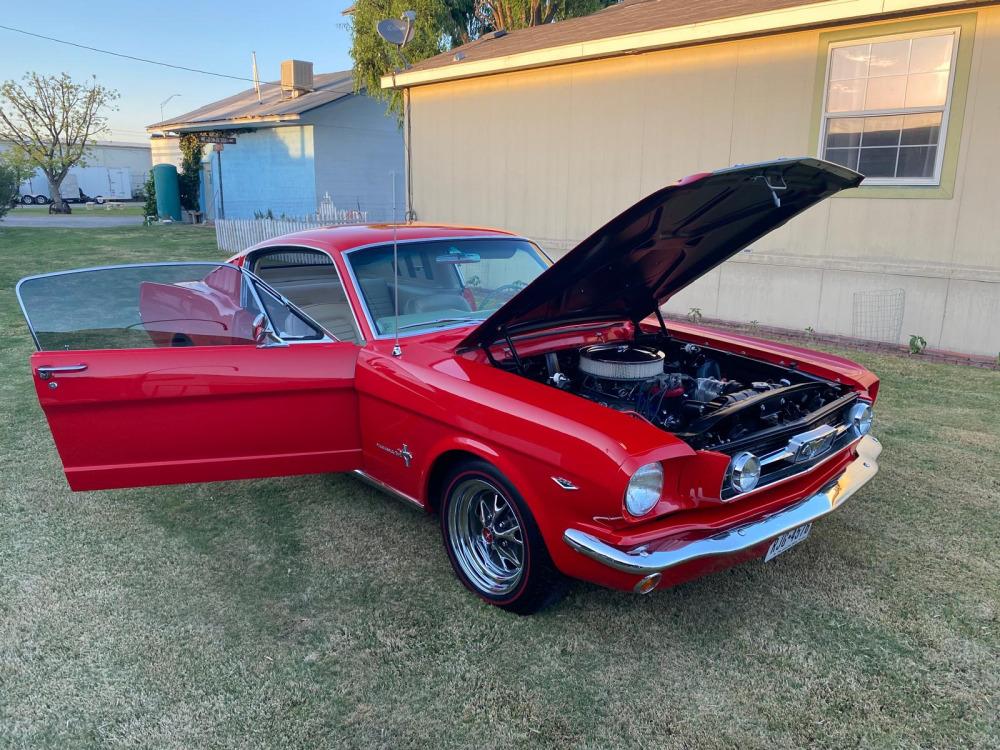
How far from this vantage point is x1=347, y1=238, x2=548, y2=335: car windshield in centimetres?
381

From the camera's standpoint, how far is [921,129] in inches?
295

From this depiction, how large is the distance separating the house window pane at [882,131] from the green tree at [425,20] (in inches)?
476

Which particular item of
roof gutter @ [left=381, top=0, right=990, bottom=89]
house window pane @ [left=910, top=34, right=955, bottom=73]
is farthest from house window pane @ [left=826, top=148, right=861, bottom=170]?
roof gutter @ [left=381, top=0, right=990, bottom=89]

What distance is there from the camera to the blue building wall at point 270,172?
840 inches

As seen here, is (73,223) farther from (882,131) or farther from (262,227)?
(882,131)

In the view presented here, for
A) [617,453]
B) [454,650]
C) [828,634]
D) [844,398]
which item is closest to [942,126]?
[844,398]

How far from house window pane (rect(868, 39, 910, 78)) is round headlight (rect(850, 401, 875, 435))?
579 centimetres

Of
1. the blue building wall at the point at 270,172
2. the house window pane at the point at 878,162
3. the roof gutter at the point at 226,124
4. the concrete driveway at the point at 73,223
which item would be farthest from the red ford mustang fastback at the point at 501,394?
the concrete driveway at the point at 73,223

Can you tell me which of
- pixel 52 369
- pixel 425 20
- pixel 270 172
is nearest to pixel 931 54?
pixel 52 369

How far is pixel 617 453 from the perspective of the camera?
8.30ft

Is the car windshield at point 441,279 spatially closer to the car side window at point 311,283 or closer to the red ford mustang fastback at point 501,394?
the red ford mustang fastback at point 501,394

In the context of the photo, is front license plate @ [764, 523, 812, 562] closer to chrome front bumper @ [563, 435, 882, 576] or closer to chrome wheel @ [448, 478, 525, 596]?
chrome front bumper @ [563, 435, 882, 576]

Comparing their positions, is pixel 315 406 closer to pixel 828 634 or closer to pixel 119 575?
pixel 119 575

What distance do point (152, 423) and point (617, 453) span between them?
222 centimetres
